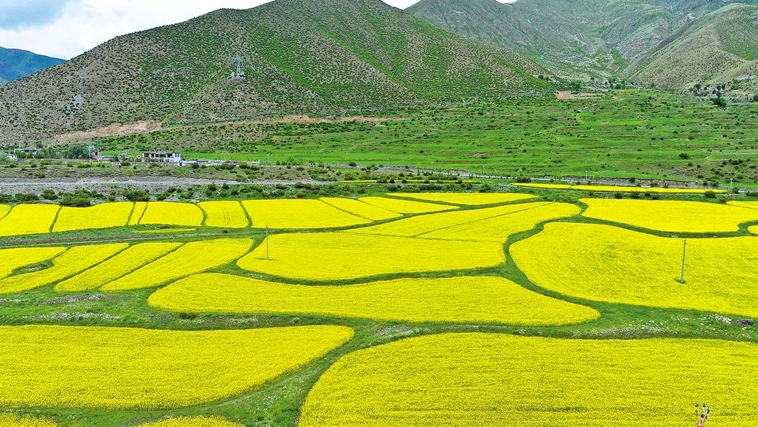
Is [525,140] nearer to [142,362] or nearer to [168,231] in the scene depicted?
[168,231]

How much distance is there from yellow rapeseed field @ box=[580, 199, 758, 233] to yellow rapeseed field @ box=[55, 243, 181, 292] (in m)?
42.7

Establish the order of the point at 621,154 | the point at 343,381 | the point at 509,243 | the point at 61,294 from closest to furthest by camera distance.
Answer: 1. the point at 343,381
2. the point at 61,294
3. the point at 509,243
4. the point at 621,154

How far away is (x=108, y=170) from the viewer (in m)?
89.2

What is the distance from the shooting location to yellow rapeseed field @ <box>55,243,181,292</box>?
3359 cm

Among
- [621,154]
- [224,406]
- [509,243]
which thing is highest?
[621,154]

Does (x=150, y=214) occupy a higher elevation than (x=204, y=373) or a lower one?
higher

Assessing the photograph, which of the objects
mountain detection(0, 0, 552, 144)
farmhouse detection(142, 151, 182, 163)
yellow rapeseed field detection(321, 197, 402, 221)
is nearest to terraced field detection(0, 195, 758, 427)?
yellow rapeseed field detection(321, 197, 402, 221)

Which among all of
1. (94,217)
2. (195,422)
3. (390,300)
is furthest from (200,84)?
(195,422)

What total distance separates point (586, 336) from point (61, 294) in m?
31.5

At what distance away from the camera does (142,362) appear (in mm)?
22906

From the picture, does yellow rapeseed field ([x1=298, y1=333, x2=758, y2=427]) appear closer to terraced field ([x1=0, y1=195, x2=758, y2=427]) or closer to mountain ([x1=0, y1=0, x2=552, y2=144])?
terraced field ([x1=0, y1=195, x2=758, y2=427])

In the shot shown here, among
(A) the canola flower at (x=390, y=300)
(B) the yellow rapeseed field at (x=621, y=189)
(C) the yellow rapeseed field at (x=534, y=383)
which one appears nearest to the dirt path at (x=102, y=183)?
(B) the yellow rapeseed field at (x=621, y=189)

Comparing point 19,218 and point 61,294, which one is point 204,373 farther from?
point 19,218

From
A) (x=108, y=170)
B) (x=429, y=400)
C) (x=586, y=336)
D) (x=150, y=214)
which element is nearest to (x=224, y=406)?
(x=429, y=400)
